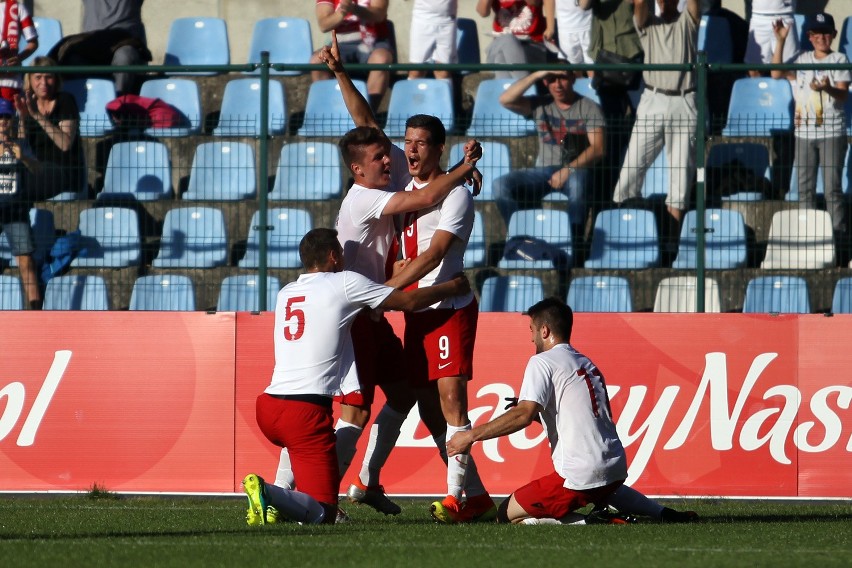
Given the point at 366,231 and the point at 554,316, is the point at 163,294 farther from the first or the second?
the point at 554,316

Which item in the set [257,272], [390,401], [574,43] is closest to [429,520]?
[390,401]

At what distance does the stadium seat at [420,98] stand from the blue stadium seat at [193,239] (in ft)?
8.98

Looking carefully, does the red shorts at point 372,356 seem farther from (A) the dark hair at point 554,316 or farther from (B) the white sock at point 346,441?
(A) the dark hair at point 554,316

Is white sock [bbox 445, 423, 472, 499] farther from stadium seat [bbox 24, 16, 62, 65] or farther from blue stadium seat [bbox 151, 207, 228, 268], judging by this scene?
stadium seat [bbox 24, 16, 62, 65]

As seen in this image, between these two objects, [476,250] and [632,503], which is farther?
[476,250]

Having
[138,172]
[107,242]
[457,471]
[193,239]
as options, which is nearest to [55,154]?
[138,172]

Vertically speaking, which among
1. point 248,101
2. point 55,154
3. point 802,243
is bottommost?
point 802,243

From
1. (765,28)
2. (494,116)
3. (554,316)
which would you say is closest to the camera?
(554,316)

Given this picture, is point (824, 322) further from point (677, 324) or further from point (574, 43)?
point (574, 43)

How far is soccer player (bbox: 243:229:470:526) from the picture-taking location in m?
6.85

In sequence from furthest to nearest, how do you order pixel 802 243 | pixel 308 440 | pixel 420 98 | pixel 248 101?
1. pixel 248 101
2. pixel 420 98
3. pixel 802 243
4. pixel 308 440

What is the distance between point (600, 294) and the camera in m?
10.7

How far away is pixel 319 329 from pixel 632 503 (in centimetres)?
209

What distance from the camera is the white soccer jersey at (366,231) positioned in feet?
24.5
